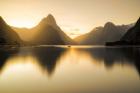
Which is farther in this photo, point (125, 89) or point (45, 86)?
point (45, 86)

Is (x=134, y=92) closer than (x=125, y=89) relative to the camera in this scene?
Yes

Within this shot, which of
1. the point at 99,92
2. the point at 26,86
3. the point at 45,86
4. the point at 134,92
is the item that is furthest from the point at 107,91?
the point at 26,86

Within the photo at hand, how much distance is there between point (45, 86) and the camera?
76.0 ft

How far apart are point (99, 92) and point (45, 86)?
587 centimetres

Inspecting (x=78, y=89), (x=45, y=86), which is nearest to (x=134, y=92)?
(x=78, y=89)

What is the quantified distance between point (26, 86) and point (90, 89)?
640 centimetres

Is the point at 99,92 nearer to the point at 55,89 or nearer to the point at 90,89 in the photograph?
the point at 90,89

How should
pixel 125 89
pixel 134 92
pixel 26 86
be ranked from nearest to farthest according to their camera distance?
pixel 134 92 < pixel 125 89 < pixel 26 86

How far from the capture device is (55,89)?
21.6 meters

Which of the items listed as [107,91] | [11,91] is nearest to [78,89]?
[107,91]

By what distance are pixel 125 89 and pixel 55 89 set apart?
6.44 m

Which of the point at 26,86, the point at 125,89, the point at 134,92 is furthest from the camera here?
the point at 26,86

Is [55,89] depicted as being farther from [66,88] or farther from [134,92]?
[134,92]

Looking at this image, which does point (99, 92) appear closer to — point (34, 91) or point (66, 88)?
point (66, 88)
